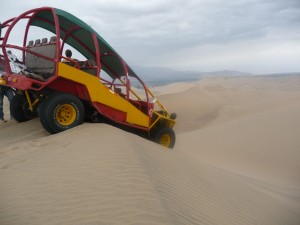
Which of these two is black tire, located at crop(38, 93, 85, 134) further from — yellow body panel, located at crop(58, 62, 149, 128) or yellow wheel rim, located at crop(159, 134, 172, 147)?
yellow wheel rim, located at crop(159, 134, 172, 147)

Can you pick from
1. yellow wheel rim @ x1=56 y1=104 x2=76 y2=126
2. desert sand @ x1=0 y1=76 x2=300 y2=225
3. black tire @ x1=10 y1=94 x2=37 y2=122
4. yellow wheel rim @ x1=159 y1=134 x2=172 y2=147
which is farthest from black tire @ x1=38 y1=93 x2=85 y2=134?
yellow wheel rim @ x1=159 y1=134 x2=172 y2=147

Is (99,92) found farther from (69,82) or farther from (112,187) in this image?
(112,187)

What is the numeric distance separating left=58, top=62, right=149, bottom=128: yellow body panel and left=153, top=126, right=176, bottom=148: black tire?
878 millimetres

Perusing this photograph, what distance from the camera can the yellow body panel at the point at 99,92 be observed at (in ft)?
18.6

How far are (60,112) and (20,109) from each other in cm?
220

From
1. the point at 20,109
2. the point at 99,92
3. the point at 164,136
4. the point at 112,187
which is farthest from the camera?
the point at 164,136

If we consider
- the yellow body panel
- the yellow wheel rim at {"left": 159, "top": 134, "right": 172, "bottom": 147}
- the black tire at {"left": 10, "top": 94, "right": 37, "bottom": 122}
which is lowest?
the yellow wheel rim at {"left": 159, "top": 134, "right": 172, "bottom": 147}

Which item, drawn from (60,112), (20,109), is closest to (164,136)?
(60,112)

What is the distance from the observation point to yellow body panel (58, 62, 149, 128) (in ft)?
18.6

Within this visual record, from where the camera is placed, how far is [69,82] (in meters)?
5.90

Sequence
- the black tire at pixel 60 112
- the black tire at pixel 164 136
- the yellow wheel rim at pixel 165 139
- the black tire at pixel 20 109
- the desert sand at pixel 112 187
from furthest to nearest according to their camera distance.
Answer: the yellow wheel rim at pixel 165 139, the black tire at pixel 164 136, the black tire at pixel 20 109, the black tire at pixel 60 112, the desert sand at pixel 112 187

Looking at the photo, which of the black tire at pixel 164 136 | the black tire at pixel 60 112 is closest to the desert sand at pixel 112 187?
the black tire at pixel 60 112

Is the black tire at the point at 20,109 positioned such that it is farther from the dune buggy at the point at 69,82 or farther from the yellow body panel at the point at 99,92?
the yellow body panel at the point at 99,92

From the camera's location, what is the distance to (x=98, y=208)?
2.88 meters
